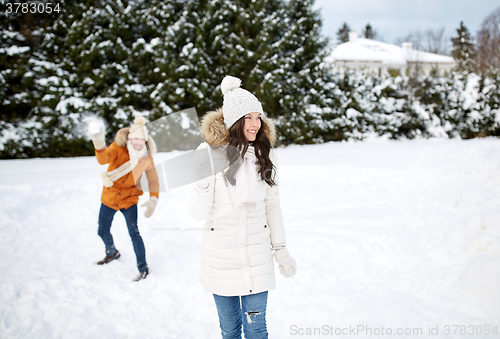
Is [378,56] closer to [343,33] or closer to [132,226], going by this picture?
[343,33]

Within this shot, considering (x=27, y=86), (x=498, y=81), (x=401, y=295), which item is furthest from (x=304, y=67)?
(x=401, y=295)

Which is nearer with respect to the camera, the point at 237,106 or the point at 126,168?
the point at 237,106

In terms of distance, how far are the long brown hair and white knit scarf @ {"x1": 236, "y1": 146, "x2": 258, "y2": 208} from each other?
3 cm

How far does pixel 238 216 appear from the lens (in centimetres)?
214

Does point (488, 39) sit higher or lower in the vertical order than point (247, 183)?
higher

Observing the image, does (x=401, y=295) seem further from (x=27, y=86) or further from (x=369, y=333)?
(x=27, y=86)

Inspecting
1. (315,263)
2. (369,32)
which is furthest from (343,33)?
(315,263)

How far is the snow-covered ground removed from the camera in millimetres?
3176

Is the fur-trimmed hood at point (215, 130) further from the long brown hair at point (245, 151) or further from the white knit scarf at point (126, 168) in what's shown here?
the white knit scarf at point (126, 168)

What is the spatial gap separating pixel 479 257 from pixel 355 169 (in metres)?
4.82

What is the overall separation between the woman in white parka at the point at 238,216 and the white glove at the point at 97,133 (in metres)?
2.01

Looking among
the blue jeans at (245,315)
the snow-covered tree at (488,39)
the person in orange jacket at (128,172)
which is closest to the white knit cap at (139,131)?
the person in orange jacket at (128,172)

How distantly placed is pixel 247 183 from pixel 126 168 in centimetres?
252

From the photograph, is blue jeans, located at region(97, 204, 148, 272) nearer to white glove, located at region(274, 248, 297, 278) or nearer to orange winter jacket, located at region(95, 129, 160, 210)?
orange winter jacket, located at region(95, 129, 160, 210)
